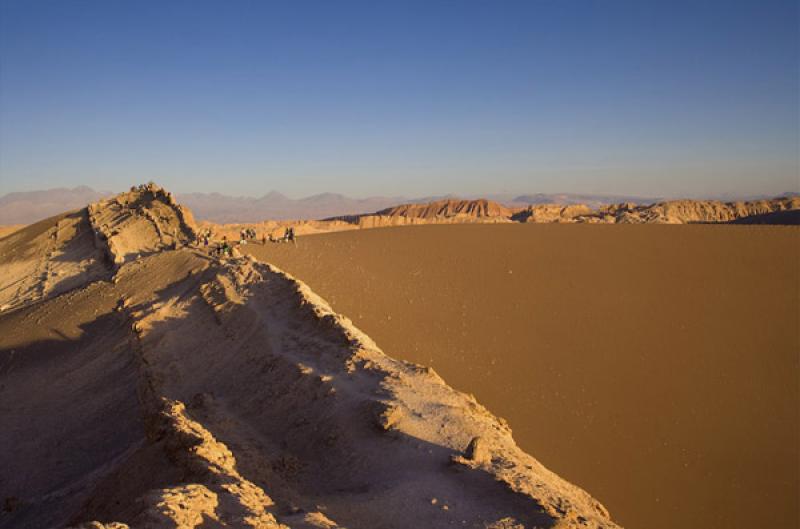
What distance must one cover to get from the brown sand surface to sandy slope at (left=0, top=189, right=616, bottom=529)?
2.03 m

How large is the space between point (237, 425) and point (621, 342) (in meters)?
7.32

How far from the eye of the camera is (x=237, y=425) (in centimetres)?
683

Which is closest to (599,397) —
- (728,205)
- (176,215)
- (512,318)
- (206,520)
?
(512,318)

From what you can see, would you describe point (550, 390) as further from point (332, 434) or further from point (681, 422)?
point (332, 434)

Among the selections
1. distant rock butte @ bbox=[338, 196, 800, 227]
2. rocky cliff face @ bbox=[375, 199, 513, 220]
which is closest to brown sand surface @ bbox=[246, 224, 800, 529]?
distant rock butte @ bbox=[338, 196, 800, 227]

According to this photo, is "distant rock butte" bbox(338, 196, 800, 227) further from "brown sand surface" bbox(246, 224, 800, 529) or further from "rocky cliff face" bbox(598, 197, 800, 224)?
"brown sand surface" bbox(246, 224, 800, 529)

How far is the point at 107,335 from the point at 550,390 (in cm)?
A: 948

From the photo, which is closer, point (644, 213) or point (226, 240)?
point (226, 240)

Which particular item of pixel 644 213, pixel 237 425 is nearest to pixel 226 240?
pixel 237 425

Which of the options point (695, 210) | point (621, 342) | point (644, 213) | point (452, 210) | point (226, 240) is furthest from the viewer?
point (452, 210)

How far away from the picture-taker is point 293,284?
34.4 ft

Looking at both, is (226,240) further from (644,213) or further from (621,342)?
(644,213)

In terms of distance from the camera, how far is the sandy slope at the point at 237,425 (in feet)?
14.8

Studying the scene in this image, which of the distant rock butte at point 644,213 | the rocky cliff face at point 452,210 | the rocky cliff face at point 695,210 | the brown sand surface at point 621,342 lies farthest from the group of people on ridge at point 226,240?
the rocky cliff face at point 452,210
